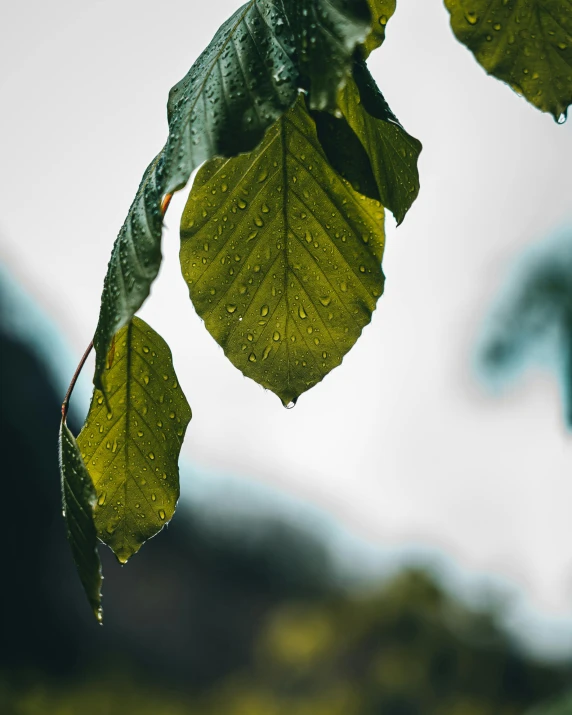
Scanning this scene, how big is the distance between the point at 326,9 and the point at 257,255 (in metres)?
0.17

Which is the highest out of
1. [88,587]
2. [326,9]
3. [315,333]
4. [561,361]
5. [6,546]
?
[561,361]

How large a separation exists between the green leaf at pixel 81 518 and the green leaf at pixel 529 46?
271mm

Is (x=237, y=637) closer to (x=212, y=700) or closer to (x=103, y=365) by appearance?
(x=212, y=700)

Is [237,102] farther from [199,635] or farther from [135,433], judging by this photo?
[199,635]

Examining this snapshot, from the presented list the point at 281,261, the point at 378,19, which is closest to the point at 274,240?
the point at 281,261

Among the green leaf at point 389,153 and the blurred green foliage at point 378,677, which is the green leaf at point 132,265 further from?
the blurred green foliage at point 378,677

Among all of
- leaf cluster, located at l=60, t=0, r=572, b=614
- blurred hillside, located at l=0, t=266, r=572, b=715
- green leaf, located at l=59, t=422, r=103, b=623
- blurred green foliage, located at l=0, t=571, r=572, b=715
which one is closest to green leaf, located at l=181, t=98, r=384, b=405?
leaf cluster, located at l=60, t=0, r=572, b=614

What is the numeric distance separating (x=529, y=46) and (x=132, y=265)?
0.79ft

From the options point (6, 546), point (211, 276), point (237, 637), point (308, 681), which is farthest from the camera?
point (237, 637)

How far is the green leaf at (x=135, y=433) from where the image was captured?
0.44 metres

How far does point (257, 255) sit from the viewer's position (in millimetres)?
438

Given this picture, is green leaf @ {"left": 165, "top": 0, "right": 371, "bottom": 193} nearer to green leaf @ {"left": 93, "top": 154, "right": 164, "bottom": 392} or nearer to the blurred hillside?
green leaf @ {"left": 93, "top": 154, "right": 164, "bottom": 392}

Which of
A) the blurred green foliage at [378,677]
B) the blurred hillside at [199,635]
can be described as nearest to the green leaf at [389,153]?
the blurred hillside at [199,635]

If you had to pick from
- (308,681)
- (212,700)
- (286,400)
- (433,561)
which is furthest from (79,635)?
(286,400)
